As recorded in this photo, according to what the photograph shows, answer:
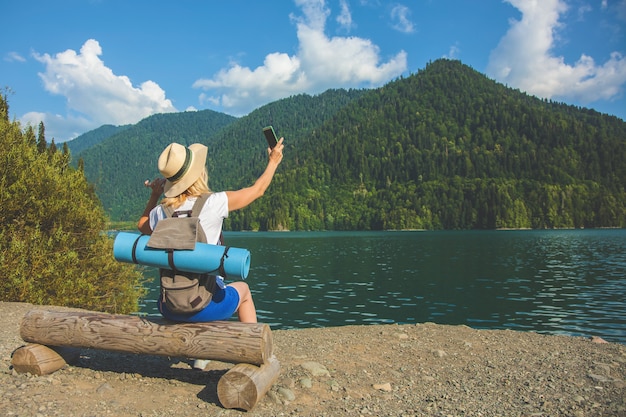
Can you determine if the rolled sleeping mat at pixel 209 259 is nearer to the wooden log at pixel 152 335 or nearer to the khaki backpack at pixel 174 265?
the khaki backpack at pixel 174 265

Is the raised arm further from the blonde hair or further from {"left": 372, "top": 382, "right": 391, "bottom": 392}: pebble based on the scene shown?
{"left": 372, "top": 382, "right": 391, "bottom": 392}: pebble

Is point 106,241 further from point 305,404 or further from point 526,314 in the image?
point 526,314

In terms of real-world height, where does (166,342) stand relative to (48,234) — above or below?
below

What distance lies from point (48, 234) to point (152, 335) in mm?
13590

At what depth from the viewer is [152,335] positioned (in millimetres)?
6574

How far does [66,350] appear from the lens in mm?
7691

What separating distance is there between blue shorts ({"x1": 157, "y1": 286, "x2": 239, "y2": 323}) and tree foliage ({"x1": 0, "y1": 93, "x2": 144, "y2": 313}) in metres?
11.7

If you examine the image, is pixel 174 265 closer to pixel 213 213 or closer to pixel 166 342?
pixel 213 213

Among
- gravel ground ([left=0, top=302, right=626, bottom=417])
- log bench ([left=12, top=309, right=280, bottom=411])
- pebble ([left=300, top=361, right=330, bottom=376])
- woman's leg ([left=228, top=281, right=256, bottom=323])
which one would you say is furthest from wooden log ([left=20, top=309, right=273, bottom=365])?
pebble ([left=300, top=361, right=330, bottom=376])

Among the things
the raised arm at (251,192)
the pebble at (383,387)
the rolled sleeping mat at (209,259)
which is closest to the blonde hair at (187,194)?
the raised arm at (251,192)

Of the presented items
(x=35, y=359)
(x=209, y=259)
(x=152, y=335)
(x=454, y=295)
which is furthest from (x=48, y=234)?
(x=454, y=295)

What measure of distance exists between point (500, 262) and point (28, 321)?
2376 inches

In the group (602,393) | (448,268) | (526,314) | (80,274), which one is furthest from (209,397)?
(448,268)

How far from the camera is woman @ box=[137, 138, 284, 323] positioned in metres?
5.81
